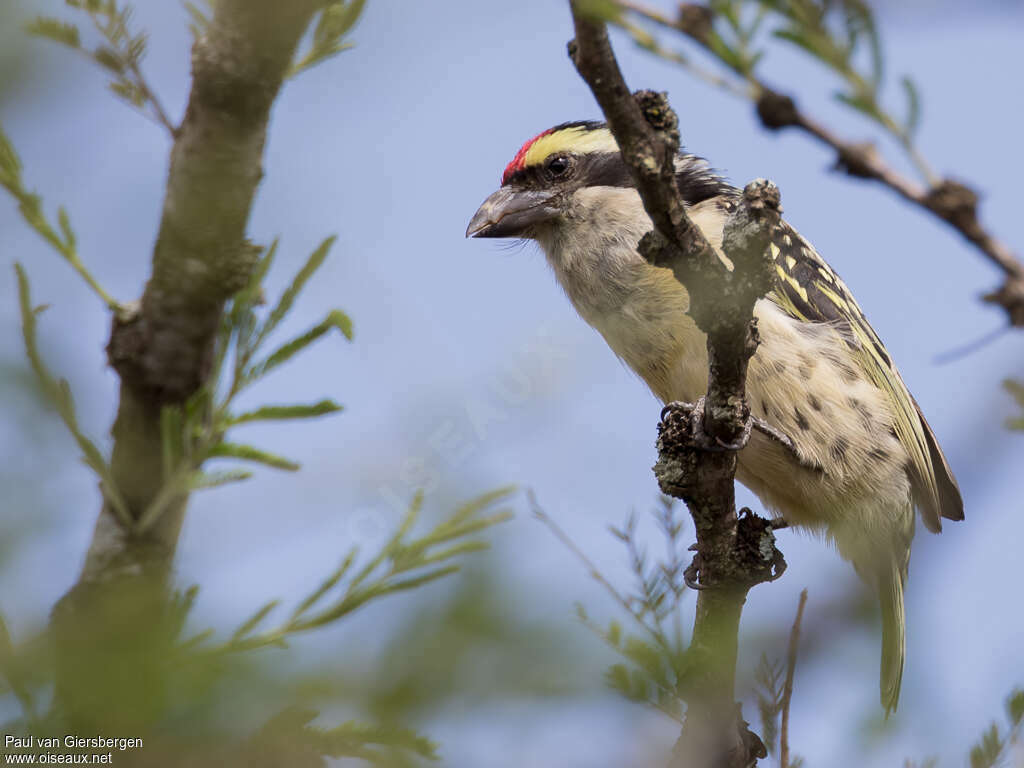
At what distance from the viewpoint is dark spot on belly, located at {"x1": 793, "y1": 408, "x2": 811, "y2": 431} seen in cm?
407

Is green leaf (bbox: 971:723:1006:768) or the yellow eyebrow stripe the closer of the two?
green leaf (bbox: 971:723:1006:768)

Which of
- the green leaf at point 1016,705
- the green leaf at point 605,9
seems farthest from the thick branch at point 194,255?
Answer: the green leaf at point 1016,705

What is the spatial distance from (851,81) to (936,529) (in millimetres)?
3783

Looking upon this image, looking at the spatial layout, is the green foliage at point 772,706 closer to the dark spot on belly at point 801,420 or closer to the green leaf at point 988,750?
the green leaf at point 988,750

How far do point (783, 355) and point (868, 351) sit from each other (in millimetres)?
621

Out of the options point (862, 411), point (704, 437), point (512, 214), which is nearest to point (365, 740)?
point (704, 437)

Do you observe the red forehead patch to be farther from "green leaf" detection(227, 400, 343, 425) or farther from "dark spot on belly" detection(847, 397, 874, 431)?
"green leaf" detection(227, 400, 343, 425)

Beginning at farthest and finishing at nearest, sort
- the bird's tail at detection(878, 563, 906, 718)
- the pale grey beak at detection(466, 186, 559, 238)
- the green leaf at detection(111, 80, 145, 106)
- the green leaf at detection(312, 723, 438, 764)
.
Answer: the pale grey beak at detection(466, 186, 559, 238) → the bird's tail at detection(878, 563, 906, 718) → the green leaf at detection(111, 80, 145, 106) → the green leaf at detection(312, 723, 438, 764)

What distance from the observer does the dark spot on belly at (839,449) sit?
13.7ft

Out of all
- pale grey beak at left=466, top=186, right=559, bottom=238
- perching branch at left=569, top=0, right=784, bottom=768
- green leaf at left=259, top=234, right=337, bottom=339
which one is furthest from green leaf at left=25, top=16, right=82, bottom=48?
pale grey beak at left=466, top=186, right=559, bottom=238

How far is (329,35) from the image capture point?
2221mm

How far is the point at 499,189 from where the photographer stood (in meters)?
4.84

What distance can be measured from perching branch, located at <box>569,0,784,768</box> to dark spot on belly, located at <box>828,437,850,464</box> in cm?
83

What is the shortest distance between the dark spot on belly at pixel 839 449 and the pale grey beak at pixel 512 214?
5.01 ft
